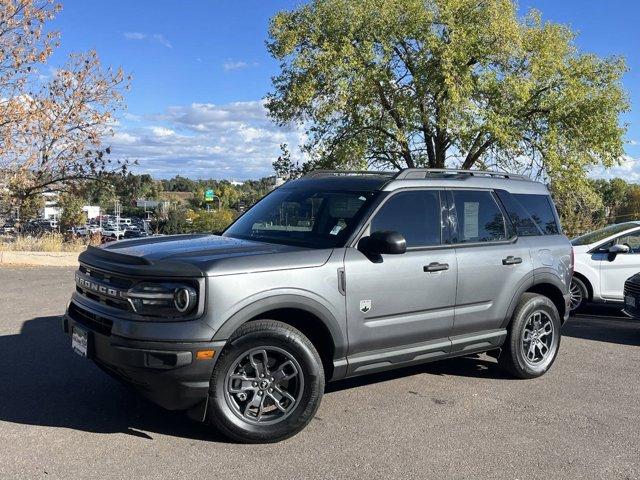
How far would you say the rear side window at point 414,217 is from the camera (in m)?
5.05

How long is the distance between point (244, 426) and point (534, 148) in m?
23.6

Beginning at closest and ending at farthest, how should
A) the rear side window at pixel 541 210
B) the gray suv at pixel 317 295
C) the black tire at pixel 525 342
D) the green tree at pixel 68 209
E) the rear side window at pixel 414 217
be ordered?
the gray suv at pixel 317 295 → the rear side window at pixel 414 217 → the black tire at pixel 525 342 → the rear side window at pixel 541 210 → the green tree at pixel 68 209

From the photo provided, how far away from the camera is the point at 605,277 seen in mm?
9656

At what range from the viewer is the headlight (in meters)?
4.00

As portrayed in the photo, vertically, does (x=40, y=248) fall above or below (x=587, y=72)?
below

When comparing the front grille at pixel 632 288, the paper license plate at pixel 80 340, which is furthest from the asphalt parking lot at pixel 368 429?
the front grille at pixel 632 288

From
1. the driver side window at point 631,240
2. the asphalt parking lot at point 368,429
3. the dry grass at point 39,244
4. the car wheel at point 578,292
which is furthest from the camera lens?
the dry grass at point 39,244

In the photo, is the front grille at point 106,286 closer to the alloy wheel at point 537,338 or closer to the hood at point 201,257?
the hood at point 201,257

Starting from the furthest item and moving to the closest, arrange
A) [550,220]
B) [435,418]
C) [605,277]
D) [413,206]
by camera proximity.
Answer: [605,277], [550,220], [413,206], [435,418]

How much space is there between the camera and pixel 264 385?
433 cm

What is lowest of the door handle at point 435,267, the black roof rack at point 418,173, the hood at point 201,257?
the door handle at point 435,267

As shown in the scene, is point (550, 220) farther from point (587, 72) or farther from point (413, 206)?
point (587, 72)

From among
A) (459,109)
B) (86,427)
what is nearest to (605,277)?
(86,427)

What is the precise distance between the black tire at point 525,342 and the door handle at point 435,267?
115 centimetres
